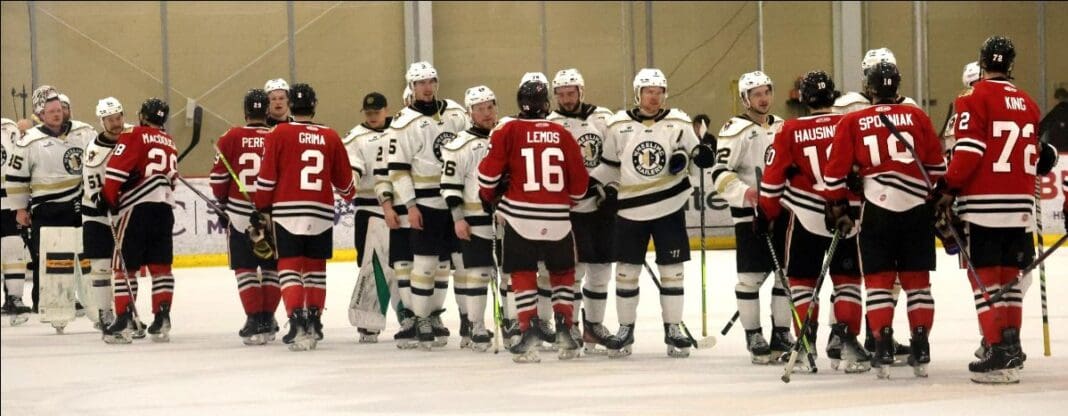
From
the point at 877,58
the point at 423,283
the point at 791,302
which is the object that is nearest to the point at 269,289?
the point at 423,283

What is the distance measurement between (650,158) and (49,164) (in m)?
4.12

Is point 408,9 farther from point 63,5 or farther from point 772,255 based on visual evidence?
point 772,255

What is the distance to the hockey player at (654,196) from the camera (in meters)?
7.54

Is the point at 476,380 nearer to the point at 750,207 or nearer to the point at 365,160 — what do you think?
the point at 750,207

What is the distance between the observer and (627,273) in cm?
761

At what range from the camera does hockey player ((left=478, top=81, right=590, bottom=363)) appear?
24.0ft

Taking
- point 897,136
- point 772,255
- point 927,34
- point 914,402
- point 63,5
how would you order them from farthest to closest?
point 927,34 → point 63,5 → point 772,255 → point 897,136 → point 914,402

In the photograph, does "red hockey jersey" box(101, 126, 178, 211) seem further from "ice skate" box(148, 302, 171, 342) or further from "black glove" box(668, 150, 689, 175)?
"black glove" box(668, 150, 689, 175)

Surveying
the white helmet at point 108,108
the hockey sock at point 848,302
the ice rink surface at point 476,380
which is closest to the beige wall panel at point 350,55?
the ice rink surface at point 476,380

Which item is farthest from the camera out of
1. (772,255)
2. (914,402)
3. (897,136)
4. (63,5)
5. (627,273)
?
(63,5)

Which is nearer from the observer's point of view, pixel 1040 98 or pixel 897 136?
pixel 897 136

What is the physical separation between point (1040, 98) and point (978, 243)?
497 inches

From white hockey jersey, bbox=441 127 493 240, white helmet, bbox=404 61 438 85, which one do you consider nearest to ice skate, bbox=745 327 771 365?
white hockey jersey, bbox=441 127 493 240

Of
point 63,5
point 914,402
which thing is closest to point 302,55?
point 63,5
